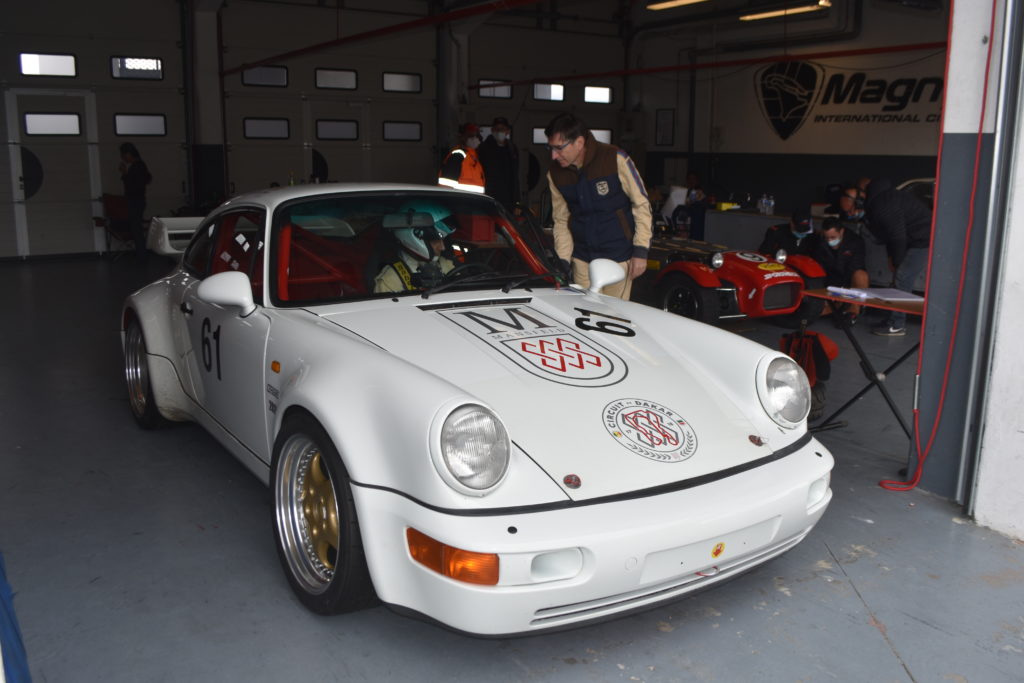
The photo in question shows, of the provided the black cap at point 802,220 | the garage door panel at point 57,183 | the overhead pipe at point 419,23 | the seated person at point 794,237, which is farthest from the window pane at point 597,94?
the black cap at point 802,220

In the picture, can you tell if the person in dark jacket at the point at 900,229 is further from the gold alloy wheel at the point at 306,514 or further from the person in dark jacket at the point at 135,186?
the person in dark jacket at the point at 135,186

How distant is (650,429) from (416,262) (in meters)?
1.22

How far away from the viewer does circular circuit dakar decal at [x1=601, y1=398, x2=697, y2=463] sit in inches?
94.8

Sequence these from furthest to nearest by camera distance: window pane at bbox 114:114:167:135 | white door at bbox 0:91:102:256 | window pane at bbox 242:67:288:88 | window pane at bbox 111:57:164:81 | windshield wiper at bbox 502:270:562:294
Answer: window pane at bbox 242:67:288:88 → window pane at bbox 114:114:167:135 → window pane at bbox 111:57:164:81 → white door at bbox 0:91:102:256 → windshield wiper at bbox 502:270:562:294

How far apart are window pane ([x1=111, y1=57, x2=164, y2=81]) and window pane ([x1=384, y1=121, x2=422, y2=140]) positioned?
371cm

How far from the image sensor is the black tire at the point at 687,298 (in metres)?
6.68

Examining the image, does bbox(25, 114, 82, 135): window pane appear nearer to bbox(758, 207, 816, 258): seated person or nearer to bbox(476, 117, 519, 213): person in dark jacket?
bbox(476, 117, 519, 213): person in dark jacket

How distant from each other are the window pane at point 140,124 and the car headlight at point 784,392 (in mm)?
12096

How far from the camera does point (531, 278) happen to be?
3410 millimetres

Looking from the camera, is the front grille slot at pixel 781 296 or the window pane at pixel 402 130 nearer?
the front grille slot at pixel 781 296

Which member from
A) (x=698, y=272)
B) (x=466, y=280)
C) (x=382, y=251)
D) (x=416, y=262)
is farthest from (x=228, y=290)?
(x=698, y=272)

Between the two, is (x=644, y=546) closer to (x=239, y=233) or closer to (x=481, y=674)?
(x=481, y=674)

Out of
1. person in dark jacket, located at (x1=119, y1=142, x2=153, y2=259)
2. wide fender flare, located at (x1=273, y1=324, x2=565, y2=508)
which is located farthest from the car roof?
person in dark jacket, located at (x1=119, y1=142, x2=153, y2=259)

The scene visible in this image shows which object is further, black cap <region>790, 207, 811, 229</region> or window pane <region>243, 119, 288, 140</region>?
window pane <region>243, 119, 288, 140</region>
